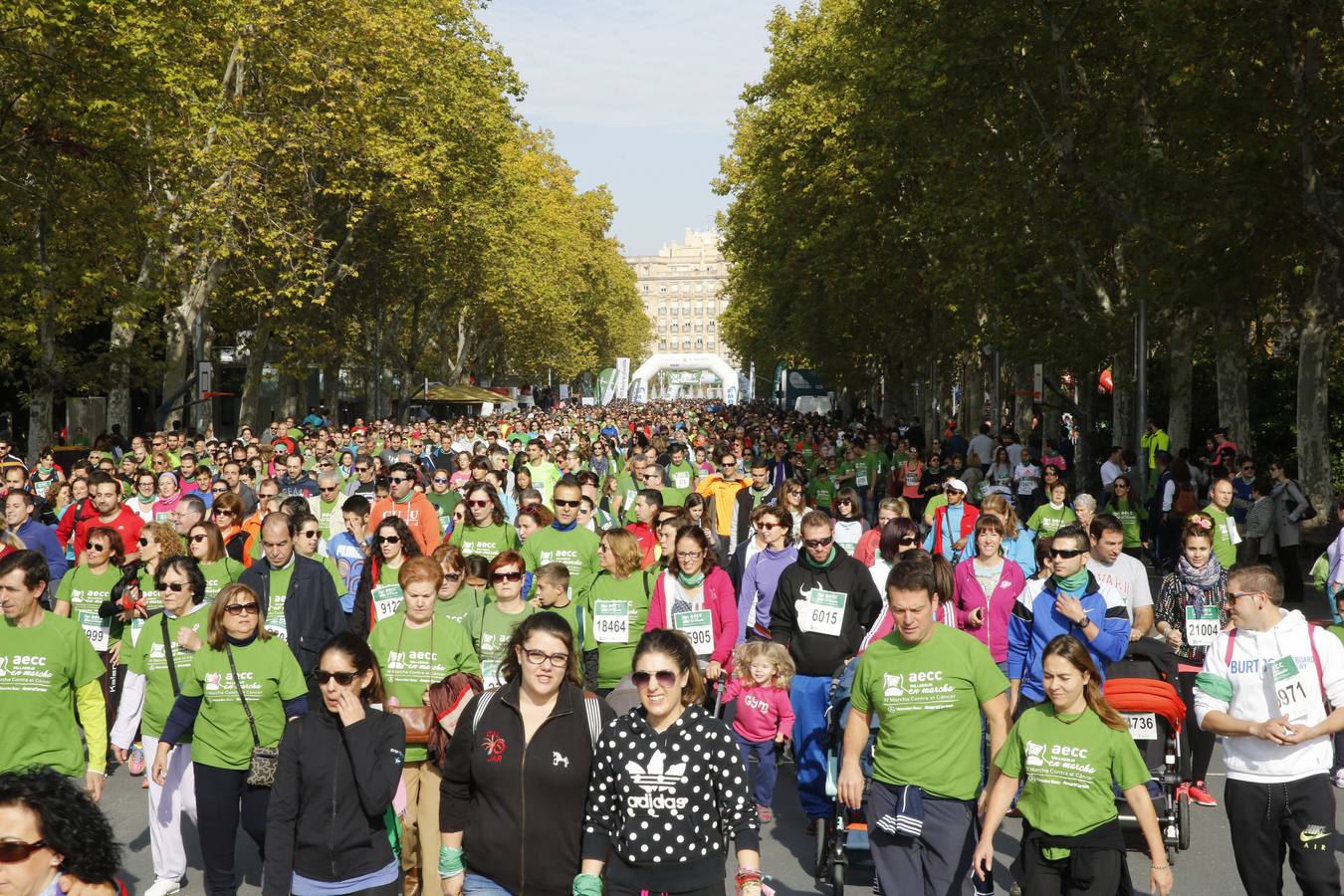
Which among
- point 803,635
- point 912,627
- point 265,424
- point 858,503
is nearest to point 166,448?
point 858,503

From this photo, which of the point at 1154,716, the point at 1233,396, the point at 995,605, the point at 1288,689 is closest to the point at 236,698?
the point at 1154,716

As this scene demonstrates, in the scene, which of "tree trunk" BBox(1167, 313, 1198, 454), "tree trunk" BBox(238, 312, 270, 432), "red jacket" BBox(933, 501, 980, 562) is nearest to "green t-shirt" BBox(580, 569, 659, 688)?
"red jacket" BBox(933, 501, 980, 562)

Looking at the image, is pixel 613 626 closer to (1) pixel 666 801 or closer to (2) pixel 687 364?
(1) pixel 666 801

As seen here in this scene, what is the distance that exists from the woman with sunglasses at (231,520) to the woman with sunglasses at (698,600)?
12.5 feet

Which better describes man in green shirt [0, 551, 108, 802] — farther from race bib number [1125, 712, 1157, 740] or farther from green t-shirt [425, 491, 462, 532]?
green t-shirt [425, 491, 462, 532]

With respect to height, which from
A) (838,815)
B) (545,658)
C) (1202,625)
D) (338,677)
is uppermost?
(545,658)

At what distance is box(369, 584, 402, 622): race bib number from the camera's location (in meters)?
8.84

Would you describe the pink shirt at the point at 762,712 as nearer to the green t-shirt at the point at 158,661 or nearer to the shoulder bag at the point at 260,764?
the shoulder bag at the point at 260,764

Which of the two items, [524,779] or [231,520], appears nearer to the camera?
[524,779]

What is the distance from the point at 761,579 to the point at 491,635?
202 cm

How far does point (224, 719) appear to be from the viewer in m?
6.78

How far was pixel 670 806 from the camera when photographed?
4.82m

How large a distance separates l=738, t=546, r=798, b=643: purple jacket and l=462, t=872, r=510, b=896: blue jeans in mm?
4208

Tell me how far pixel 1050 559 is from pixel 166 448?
15.8 metres
